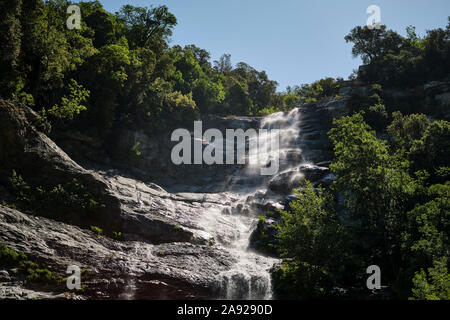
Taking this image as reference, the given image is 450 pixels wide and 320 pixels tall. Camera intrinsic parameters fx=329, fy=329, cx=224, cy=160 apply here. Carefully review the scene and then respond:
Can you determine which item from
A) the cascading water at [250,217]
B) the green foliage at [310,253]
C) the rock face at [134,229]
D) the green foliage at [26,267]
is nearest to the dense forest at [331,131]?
the green foliage at [310,253]

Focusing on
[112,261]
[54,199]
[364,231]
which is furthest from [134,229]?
[364,231]

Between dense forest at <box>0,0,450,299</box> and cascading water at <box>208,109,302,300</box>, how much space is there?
141cm

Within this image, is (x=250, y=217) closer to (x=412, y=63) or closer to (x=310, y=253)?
(x=310, y=253)

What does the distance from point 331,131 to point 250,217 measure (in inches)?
386

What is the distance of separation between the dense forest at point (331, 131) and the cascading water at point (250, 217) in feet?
4.62

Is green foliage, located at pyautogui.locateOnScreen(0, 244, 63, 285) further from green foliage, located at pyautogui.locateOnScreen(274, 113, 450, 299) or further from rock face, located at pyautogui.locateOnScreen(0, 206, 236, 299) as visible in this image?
green foliage, located at pyautogui.locateOnScreen(274, 113, 450, 299)

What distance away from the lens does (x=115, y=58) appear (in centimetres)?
3234

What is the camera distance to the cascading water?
18.5 m

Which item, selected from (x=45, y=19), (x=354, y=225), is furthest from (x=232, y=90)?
(x=354, y=225)

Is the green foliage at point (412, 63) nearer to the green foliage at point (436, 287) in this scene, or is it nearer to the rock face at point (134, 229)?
the rock face at point (134, 229)

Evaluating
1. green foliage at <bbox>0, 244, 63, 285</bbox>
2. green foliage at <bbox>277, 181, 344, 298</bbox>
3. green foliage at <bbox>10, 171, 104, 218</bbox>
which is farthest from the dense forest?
green foliage at <bbox>0, 244, 63, 285</bbox>

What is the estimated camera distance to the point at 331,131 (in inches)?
1028

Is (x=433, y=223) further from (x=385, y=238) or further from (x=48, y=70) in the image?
(x=48, y=70)
